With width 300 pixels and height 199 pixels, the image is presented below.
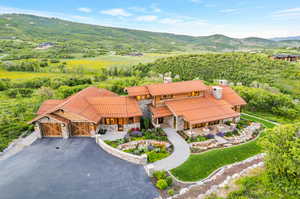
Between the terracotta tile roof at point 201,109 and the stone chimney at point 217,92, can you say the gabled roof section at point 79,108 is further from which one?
the stone chimney at point 217,92

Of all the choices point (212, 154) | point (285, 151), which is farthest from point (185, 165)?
point (285, 151)

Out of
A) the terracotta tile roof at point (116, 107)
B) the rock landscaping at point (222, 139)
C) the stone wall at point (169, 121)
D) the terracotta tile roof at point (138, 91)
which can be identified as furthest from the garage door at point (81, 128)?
the rock landscaping at point (222, 139)

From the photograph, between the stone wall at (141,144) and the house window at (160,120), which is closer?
the stone wall at (141,144)

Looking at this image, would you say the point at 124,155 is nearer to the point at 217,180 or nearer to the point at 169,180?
the point at 169,180

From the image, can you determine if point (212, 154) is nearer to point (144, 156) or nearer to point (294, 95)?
point (144, 156)

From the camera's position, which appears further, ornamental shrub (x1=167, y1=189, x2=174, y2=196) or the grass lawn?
the grass lawn

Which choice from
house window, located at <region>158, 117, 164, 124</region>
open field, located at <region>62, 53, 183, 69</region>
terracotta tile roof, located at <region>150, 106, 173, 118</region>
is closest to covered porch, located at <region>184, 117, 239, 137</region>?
terracotta tile roof, located at <region>150, 106, 173, 118</region>

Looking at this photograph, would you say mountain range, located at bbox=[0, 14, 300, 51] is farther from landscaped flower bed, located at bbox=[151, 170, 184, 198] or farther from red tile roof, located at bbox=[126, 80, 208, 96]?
landscaped flower bed, located at bbox=[151, 170, 184, 198]
